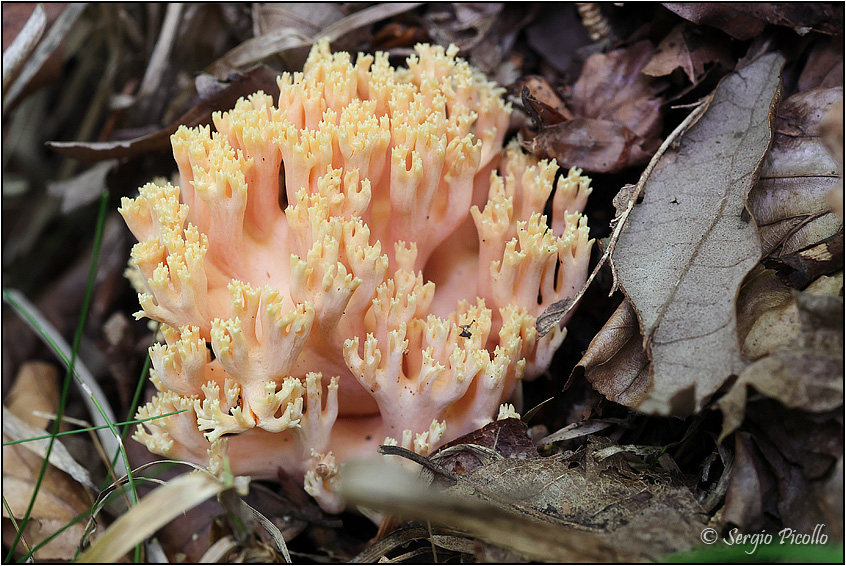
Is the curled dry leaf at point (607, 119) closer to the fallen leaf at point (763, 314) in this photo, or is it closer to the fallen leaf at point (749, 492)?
the fallen leaf at point (763, 314)

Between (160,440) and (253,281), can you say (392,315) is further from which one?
(160,440)

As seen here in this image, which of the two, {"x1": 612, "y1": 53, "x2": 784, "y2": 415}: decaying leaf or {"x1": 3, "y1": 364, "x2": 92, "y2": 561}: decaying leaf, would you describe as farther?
{"x1": 3, "y1": 364, "x2": 92, "y2": 561}: decaying leaf

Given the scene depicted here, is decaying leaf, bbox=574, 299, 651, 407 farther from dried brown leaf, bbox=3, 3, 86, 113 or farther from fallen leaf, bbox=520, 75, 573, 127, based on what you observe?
dried brown leaf, bbox=3, 3, 86, 113

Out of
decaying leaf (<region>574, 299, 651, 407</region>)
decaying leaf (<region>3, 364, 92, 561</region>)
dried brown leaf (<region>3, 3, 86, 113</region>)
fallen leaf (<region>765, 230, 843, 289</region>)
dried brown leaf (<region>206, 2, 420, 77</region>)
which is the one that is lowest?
decaying leaf (<region>3, 364, 92, 561</region>)

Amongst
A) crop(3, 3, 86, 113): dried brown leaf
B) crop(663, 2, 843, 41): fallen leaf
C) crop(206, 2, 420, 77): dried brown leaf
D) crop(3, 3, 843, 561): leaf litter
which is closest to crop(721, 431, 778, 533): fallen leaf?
crop(3, 3, 843, 561): leaf litter

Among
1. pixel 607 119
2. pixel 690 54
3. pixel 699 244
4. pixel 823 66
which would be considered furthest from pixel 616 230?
pixel 823 66

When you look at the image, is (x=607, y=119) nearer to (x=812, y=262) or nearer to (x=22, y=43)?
(x=812, y=262)
